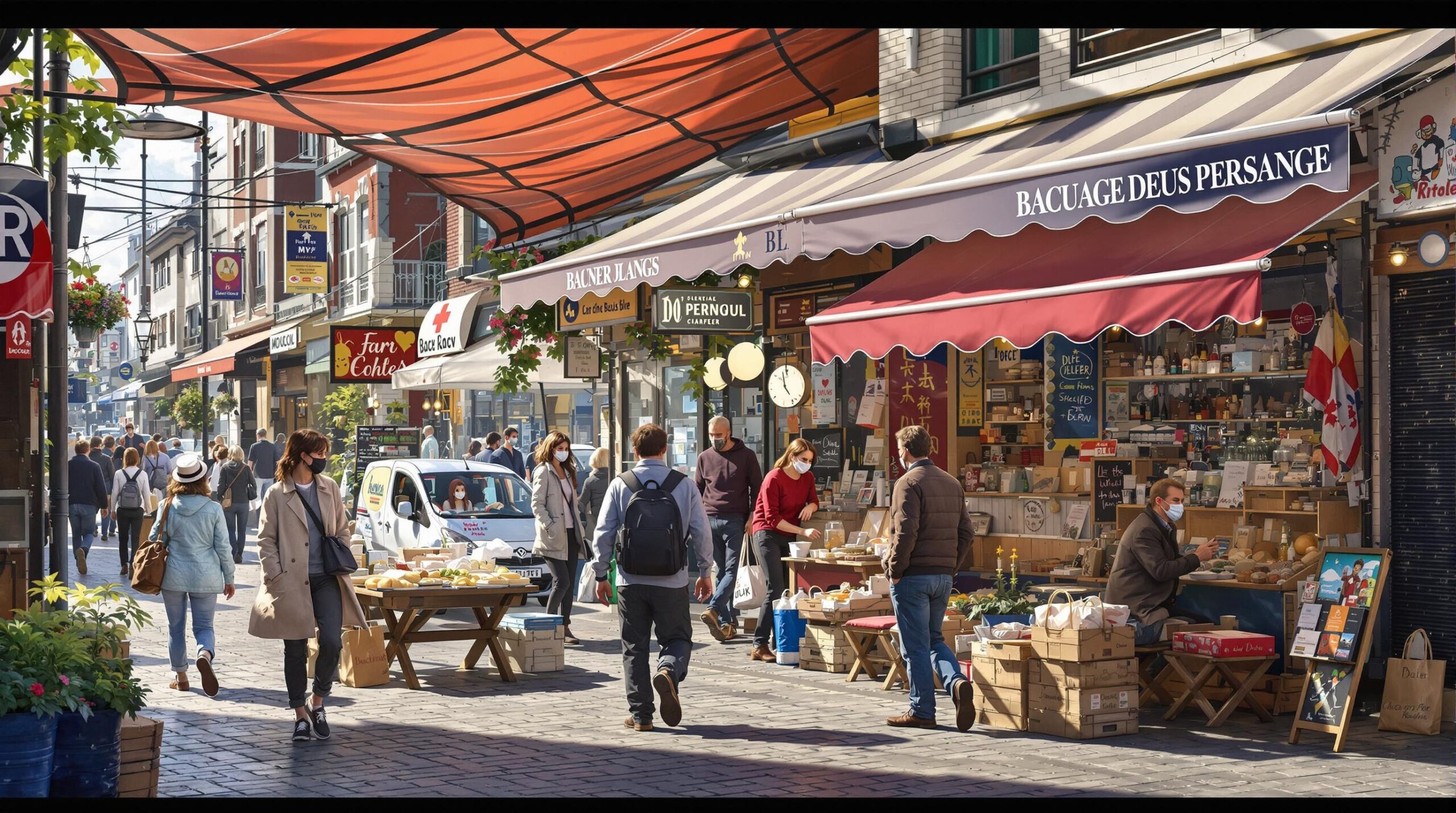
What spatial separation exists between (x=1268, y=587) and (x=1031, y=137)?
418cm

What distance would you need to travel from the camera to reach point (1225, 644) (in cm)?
990

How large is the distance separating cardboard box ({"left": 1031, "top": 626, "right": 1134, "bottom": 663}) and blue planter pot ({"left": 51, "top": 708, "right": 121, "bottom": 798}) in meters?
5.42

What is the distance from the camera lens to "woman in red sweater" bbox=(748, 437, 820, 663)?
13625mm

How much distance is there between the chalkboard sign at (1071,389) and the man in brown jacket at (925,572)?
12.7 feet

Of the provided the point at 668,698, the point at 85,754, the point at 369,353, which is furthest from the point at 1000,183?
the point at 369,353

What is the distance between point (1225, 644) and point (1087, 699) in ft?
3.43

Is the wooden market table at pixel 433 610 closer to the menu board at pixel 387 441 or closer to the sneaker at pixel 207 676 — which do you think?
the sneaker at pixel 207 676

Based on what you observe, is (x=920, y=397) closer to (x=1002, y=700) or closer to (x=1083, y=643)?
(x=1002, y=700)

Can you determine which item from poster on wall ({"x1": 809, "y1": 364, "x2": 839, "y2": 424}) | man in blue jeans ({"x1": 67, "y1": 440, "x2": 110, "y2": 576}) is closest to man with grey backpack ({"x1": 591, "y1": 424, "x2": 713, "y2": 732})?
poster on wall ({"x1": 809, "y1": 364, "x2": 839, "y2": 424})

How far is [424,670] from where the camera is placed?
42.4ft

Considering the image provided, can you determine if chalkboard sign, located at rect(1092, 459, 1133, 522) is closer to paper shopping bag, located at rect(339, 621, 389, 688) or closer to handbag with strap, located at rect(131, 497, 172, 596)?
paper shopping bag, located at rect(339, 621, 389, 688)

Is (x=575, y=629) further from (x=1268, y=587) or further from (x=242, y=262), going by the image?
(x=242, y=262)

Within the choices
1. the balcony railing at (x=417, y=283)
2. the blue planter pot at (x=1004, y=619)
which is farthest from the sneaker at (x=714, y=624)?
the balcony railing at (x=417, y=283)
